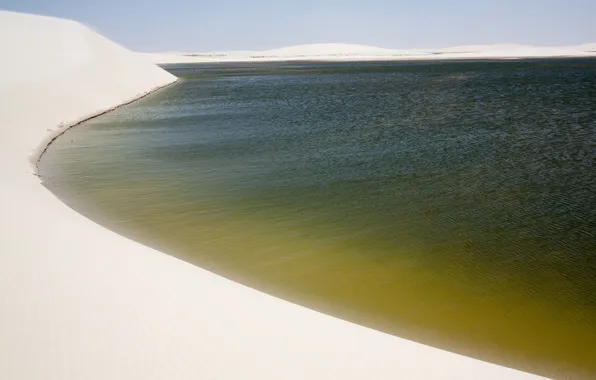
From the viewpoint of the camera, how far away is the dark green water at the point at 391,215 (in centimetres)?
710

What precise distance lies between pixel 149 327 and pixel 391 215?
7.01 m

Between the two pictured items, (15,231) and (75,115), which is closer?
(15,231)

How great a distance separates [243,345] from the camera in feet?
17.3

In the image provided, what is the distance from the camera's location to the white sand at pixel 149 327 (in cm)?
476

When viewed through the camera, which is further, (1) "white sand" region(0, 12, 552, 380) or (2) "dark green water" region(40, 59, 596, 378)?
(2) "dark green water" region(40, 59, 596, 378)

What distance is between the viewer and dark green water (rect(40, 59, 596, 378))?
279 inches

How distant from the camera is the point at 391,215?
11.1 metres

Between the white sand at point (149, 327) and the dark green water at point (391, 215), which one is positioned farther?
the dark green water at point (391, 215)

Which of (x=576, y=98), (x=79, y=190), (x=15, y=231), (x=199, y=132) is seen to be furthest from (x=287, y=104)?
(x=15, y=231)

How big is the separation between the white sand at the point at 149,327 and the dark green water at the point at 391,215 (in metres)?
1.18

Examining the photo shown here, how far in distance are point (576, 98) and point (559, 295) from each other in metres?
32.9

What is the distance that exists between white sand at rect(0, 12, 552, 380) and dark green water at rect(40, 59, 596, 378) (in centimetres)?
118

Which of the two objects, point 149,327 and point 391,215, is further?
point 391,215

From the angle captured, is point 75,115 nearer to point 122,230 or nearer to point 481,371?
point 122,230
